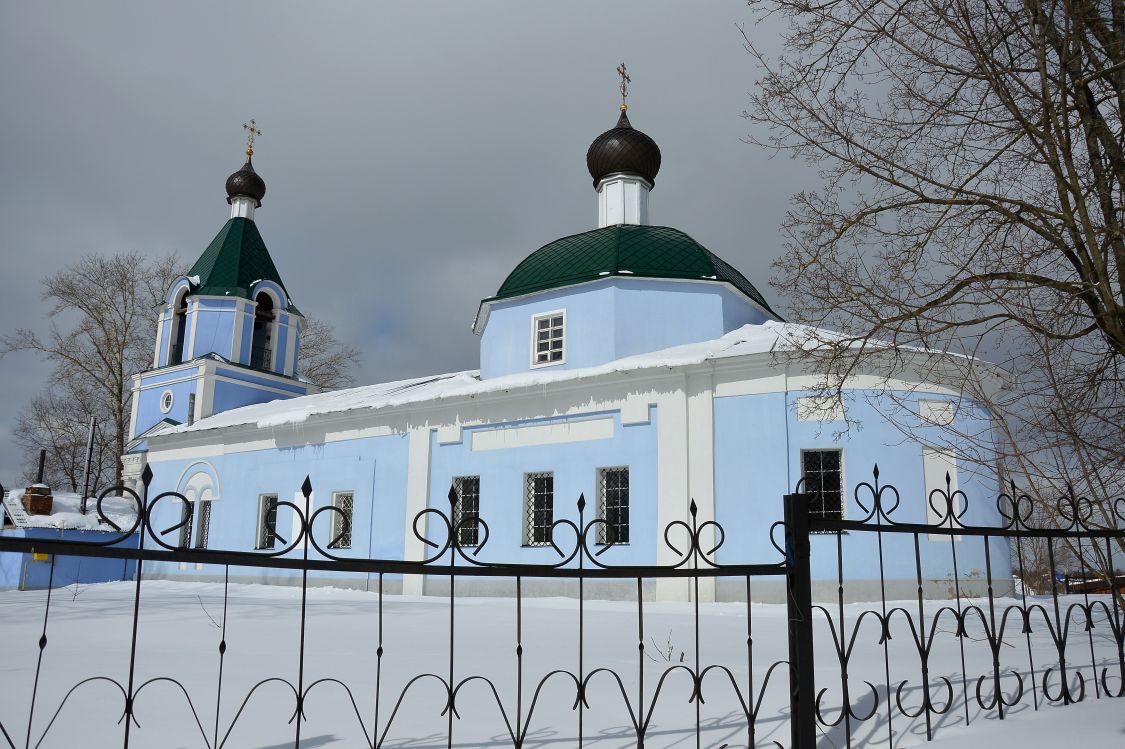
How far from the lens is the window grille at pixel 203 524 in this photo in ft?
68.5

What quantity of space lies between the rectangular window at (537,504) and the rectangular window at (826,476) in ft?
15.0

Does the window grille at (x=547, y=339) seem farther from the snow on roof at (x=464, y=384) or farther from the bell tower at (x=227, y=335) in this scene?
the bell tower at (x=227, y=335)

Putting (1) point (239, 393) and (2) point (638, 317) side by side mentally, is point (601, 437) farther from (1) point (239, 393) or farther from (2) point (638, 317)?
(1) point (239, 393)

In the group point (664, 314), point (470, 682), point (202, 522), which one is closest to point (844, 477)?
point (664, 314)

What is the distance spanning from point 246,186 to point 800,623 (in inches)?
990

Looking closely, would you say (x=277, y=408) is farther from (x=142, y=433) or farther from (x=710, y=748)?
(x=710, y=748)

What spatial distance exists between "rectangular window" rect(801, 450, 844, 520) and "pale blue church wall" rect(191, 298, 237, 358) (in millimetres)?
17040

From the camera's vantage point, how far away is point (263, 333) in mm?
24531

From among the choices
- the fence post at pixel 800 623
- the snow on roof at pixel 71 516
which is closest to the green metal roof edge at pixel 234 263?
the snow on roof at pixel 71 516

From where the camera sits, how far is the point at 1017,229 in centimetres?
541

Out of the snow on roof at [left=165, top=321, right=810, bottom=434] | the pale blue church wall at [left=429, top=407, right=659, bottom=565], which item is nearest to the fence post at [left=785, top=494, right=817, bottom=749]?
the snow on roof at [left=165, top=321, right=810, bottom=434]

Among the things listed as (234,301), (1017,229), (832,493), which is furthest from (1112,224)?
(234,301)

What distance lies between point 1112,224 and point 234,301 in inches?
885

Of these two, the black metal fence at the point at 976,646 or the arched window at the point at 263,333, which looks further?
the arched window at the point at 263,333
